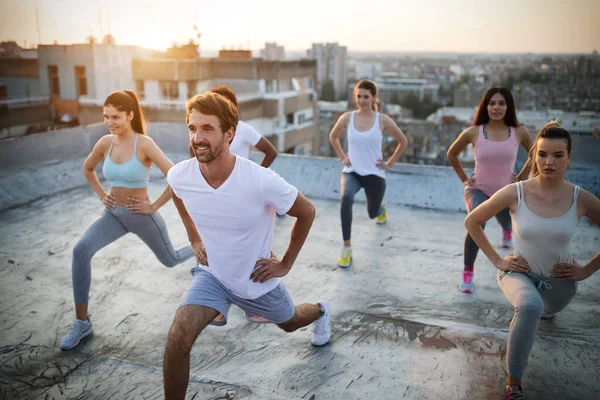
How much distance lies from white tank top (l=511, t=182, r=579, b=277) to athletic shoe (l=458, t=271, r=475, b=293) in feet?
5.29

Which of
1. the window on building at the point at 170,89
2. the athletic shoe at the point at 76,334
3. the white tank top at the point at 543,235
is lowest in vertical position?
the athletic shoe at the point at 76,334

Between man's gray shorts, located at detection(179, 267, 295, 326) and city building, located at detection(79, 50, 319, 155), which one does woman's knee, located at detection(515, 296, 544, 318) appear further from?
city building, located at detection(79, 50, 319, 155)

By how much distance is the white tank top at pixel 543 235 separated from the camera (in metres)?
3.12

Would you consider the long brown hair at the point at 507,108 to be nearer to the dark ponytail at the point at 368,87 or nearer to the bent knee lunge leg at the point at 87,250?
the dark ponytail at the point at 368,87

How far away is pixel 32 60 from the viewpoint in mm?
41875

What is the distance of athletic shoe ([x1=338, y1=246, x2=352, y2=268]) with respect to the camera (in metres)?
5.55

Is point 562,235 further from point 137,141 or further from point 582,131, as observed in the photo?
point 582,131

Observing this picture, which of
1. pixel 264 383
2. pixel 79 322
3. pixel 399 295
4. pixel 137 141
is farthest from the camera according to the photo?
pixel 399 295

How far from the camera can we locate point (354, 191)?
5777mm

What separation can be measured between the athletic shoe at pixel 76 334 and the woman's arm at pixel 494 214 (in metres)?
3.15

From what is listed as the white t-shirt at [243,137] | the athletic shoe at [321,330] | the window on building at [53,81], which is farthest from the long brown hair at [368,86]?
the window on building at [53,81]

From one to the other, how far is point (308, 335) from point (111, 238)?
1.86 metres

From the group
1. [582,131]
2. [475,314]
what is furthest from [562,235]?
[582,131]

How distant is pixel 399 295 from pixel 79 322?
9.66ft
